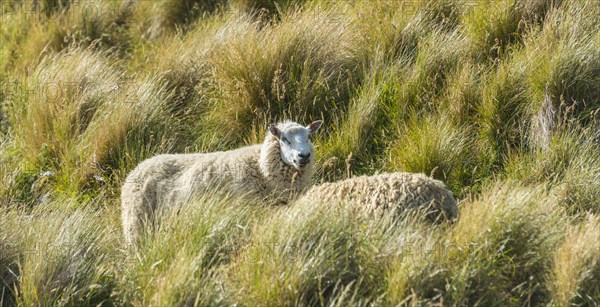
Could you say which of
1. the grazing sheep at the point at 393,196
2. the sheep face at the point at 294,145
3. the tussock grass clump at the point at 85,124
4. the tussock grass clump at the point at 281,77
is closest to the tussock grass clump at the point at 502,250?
the grazing sheep at the point at 393,196

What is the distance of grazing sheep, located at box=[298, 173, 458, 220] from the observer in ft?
24.3

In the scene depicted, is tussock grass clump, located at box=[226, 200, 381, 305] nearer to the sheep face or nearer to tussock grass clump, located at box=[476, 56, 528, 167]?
the sheep face

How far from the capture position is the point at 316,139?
9805 millimetres

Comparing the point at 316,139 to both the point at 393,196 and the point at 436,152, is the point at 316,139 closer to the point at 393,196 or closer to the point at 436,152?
the point at 436,152

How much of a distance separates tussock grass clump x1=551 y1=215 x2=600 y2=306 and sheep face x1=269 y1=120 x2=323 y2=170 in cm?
242

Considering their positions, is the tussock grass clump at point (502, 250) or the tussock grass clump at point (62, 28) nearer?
the tussock grass clump at point (502, 250)

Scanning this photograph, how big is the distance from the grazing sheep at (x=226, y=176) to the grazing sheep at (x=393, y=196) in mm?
871

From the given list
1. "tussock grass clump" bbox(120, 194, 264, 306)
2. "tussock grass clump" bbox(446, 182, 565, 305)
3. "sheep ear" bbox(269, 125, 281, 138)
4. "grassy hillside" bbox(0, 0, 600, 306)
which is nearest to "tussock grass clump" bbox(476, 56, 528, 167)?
"grassy hillside" bbox(0, 0, 600, 306)

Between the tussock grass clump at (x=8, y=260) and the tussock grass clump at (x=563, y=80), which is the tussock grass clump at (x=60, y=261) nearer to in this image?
the tussock grass clump at (x=8, y=260)

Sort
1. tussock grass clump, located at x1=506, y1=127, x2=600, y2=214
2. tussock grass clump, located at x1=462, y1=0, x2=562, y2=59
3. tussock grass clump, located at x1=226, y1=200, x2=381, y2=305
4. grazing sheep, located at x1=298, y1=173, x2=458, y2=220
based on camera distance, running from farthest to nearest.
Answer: tussock grass clump, located at x1=462, y1=0, x2=562, y2=59 → tussock grass clump, located at x1=506, y1=127, x2=600, y2=214 → grazing sheep, located at x1=298, y1=173, x2=458, y2=220 → tussock grass clump, located at x1=226, y1=200, x2=381, y2=305

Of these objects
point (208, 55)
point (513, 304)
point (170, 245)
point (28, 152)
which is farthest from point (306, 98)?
point (513, 304)

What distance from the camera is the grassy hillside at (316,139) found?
675 cm

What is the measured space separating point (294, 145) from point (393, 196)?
137 centimetres

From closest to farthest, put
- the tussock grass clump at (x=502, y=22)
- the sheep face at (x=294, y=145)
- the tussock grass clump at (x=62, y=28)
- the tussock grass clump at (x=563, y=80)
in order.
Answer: the sheep face at (x=294, y=145), the tussock grass clump at (x=563, y=80), the tussock grass clump at (x=502, y=22), the tussock grass clump at (x=62, y=28)
